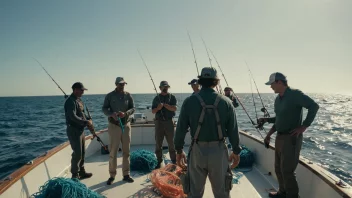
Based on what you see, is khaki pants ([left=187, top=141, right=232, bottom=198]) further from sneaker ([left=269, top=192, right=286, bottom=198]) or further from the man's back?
sneaker ([left=269, top=192, right=286, bottom=198])

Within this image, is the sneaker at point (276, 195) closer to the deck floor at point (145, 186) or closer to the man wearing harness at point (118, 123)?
the deck floor at point (145, 186)

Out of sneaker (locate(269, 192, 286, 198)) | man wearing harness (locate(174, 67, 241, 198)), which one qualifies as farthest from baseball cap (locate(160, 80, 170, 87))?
sneaker (locate(269, 192, 286, 198))

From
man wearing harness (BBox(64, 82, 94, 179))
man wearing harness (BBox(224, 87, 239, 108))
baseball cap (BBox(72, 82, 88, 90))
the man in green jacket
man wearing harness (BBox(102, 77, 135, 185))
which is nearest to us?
the man in green jacket

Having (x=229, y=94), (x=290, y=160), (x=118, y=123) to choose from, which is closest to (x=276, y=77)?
(x=290, y=160)

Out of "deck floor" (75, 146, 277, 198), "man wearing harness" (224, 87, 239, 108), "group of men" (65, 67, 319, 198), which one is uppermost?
"man wearing harness" (224, 87, 239, 108)

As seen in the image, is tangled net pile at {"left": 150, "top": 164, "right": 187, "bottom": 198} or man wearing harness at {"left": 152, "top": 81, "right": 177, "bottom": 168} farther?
man wearing harness at {"left": 152, "top": 81, "right": 177, "bottom": 168}

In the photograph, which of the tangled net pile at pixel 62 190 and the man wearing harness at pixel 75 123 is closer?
the tangled net pile at pixel 62 190

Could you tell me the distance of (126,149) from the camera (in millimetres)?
5141

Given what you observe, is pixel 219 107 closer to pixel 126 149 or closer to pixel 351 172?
pixel 126 149

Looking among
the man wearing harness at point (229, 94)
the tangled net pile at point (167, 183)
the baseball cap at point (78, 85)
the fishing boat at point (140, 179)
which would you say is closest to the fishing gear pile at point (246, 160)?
the fishing boat at point (140, 179)

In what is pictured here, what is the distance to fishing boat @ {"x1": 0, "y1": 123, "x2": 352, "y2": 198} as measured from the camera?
3465mm

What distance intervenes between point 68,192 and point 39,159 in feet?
5.10

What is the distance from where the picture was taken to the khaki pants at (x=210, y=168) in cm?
275

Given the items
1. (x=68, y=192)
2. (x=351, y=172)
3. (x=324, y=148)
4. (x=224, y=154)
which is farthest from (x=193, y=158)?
(x=324, y=148)
